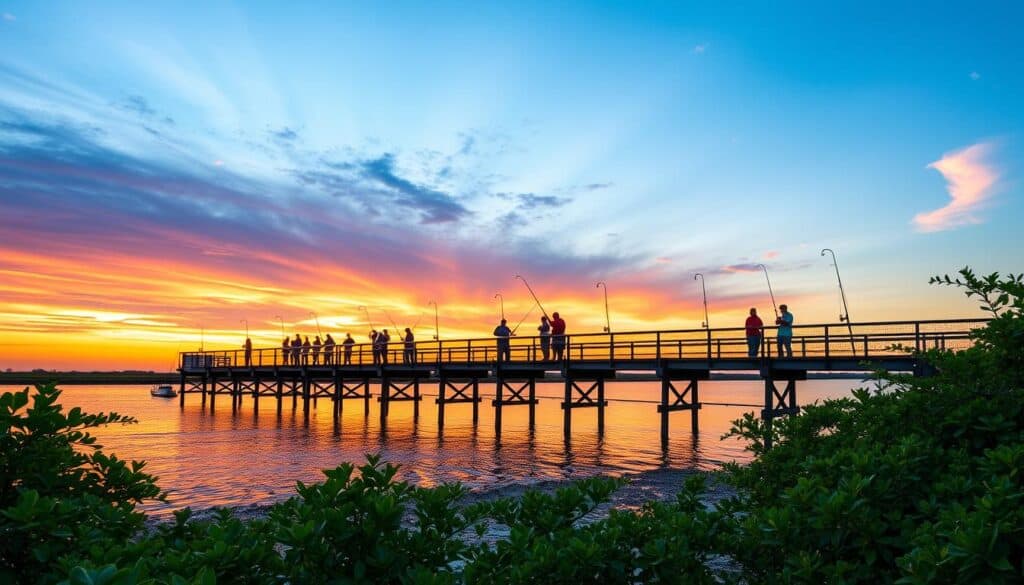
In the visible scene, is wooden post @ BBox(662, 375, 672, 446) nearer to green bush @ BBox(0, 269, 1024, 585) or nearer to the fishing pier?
the fishing pier

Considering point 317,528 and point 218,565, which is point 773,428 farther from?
point 218,565

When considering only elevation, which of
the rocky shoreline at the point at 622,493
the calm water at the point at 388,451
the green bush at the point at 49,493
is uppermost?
the green bush at the point at 49,493

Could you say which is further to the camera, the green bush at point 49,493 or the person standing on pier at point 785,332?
the person standing on pier at point 785,332

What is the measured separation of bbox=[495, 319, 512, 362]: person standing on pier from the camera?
3783cm

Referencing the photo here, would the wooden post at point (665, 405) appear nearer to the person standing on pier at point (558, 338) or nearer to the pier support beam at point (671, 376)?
the pier support beam at point (671, 376)

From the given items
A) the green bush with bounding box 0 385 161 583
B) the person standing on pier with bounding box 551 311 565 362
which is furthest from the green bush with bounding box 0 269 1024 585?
the person standing on pier with bounding box 551 311 565 362

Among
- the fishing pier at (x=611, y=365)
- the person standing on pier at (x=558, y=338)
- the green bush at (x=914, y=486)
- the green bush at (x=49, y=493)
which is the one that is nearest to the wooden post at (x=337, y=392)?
the fishing pier at (x=611, y=365)

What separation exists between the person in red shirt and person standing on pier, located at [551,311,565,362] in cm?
968

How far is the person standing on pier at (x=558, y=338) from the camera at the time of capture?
35062mm

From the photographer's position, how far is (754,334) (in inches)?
1087

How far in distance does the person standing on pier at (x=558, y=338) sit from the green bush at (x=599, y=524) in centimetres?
2957

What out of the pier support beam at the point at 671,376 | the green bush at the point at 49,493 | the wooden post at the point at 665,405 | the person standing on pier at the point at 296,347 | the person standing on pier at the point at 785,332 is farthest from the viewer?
the person standing on pier at the point at 296,347

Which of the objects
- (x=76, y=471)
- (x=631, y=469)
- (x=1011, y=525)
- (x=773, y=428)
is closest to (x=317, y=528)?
(x=76, y=471)

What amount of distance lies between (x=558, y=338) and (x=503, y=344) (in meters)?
3.96
